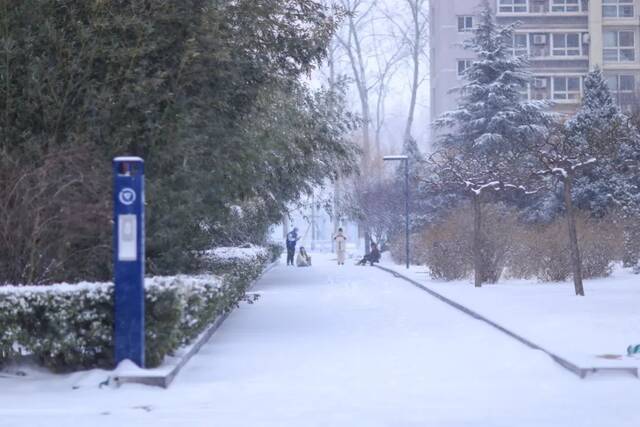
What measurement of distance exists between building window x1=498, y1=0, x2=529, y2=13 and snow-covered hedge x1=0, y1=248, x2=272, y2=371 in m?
58.9

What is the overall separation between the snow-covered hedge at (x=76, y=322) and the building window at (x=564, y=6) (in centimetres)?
5908

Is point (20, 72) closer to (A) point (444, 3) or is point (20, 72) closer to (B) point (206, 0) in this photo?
(B) point (206, 0)

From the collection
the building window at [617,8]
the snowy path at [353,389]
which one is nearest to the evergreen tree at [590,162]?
the snowy path at [353,389]

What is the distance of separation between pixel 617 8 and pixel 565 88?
5.49 m

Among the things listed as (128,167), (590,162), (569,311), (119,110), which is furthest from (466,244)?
(128,167)

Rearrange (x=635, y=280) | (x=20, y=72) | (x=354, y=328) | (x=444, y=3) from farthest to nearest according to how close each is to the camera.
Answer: (x=444, y=3) → (x=635, y=280) → (x=354, y=328) → (x=20, y=72)

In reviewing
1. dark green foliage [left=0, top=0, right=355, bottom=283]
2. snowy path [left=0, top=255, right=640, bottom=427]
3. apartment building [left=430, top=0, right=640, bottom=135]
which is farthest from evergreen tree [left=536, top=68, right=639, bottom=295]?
apartment building [left=430, top=0, right=640, bottom=135]

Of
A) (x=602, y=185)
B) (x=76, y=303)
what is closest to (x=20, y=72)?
(x=76, y=303)

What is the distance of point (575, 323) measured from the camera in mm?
18438

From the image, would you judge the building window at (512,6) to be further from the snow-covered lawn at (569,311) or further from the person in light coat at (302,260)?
the snow-covered lawn at (569,311)

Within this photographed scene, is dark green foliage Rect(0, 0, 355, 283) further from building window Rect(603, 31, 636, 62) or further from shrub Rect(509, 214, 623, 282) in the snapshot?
building window Rect(603, 31, 636, 62)

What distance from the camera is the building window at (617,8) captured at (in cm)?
6719

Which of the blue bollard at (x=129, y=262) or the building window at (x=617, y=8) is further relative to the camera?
the building window at (x=617, y=8)

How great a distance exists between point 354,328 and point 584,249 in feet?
44.2
